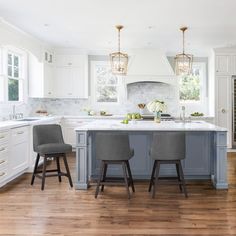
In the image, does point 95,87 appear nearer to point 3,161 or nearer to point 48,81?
point 48,81

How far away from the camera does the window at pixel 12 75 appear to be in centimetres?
575

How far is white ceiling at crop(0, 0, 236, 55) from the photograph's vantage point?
14.2ft

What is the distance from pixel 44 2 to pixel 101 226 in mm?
3087

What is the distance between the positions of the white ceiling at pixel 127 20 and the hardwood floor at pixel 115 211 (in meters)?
2.60

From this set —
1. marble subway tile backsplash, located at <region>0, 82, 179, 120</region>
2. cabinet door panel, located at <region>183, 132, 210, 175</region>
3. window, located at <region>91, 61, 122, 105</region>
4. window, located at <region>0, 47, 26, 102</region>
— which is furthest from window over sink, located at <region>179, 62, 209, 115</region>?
window, located at <region>0, 47, 26, 102</region>

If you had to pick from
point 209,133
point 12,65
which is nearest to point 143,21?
point 209,133

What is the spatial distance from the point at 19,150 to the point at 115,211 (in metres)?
2.27

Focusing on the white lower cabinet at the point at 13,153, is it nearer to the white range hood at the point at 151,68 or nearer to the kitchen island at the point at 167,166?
the kitchen island at the point at 167,166

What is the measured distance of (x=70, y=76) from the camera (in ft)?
25.3

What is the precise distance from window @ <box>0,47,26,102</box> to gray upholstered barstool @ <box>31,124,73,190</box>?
1596 millimetres

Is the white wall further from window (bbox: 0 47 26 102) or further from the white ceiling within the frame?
window (bbox: 0 47 26 102)

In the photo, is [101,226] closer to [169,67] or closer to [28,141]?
[28,141]

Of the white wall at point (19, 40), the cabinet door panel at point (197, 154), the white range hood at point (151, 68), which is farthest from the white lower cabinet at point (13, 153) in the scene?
the white range hood at point (151, 68)

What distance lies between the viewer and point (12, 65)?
6199 millimetres
